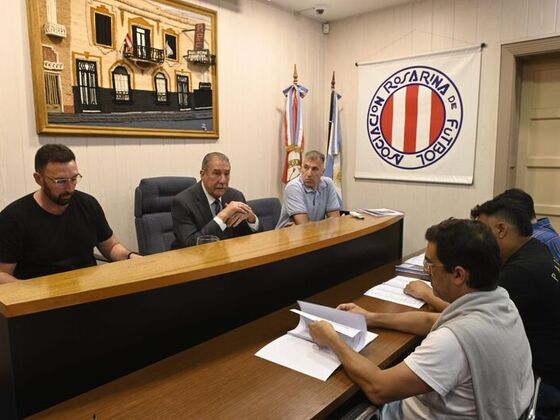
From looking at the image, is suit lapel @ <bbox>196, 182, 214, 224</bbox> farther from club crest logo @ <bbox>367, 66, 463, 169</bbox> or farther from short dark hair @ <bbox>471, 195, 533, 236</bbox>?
club crest logo @ <bbox>367, 66, 463, 169</bbox>

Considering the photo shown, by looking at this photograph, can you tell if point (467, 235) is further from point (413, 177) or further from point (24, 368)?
point (413, 177)

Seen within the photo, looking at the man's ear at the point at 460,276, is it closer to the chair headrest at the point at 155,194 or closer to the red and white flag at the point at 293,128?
the chair headrest at the point at 155,194

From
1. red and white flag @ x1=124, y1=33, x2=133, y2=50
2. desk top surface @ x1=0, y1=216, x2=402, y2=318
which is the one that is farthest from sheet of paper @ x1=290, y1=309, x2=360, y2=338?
red and white flag @ x1=124, y1=33, x2=133, y2=50

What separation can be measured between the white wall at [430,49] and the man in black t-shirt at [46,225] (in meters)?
3.11

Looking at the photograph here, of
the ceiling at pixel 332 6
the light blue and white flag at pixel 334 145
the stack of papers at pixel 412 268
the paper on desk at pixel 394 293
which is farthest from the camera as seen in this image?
the light blue and white flag at pixel 334 145

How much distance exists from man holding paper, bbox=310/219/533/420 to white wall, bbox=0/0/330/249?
7.67ft

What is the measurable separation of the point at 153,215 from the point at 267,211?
0.97 m

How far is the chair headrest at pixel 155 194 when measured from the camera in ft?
9.59

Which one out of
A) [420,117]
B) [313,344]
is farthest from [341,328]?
[420,117]

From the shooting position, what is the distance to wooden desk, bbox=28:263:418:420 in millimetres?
1043

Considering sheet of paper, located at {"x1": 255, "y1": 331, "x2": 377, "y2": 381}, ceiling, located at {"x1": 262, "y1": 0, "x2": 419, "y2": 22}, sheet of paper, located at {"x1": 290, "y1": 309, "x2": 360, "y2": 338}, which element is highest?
ceiling, located at {"x1": 262, "y1": 0, "x2": 419, "y2": 22}

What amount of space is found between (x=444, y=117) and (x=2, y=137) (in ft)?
11.4

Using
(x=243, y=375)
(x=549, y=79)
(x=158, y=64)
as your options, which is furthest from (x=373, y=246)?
(x=549, y=79)

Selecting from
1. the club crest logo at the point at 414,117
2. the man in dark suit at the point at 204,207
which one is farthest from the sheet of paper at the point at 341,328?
the club crest logo at the point at 414,117
